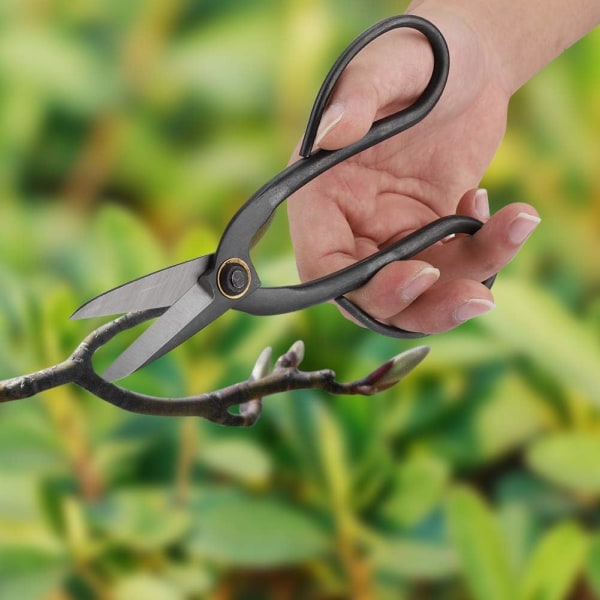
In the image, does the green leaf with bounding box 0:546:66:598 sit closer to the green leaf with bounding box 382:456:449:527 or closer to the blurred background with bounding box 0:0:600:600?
the blurred background with bounding box 0:0:600:600

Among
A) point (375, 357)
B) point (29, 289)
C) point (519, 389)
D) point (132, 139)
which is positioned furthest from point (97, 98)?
point (519, 389)

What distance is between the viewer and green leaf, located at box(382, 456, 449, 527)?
0.79m

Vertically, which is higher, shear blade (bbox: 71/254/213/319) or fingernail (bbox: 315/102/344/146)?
fingernail (bbox: 315/102/344/146)

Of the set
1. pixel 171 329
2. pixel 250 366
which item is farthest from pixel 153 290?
pixel 250 366

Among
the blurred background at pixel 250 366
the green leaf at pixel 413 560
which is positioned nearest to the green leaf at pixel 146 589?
the blurred background at pixel 250 366

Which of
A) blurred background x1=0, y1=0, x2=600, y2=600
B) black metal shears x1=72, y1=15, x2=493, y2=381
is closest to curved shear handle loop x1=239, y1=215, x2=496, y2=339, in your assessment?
black metal shears x1=72, y1=15, x2=493, y2=381

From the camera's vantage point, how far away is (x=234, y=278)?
412mm

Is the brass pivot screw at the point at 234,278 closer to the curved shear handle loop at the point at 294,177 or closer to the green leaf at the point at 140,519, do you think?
the curved shear handle loop at the point at 294,177

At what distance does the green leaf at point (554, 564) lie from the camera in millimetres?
785

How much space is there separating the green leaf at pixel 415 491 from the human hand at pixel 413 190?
30cm

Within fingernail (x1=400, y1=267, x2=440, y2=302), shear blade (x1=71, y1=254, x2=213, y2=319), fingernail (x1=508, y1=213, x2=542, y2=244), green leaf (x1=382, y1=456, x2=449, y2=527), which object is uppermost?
green leaf (x1=382, y1=456, x2=449, y2=527)

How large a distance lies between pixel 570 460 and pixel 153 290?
1.61 feet

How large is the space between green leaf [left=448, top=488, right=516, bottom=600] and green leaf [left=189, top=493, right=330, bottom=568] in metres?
0.10

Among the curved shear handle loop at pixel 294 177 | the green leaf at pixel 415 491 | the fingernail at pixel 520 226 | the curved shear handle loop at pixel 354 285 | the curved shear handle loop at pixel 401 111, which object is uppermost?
the green leaf at pixel 415 491
